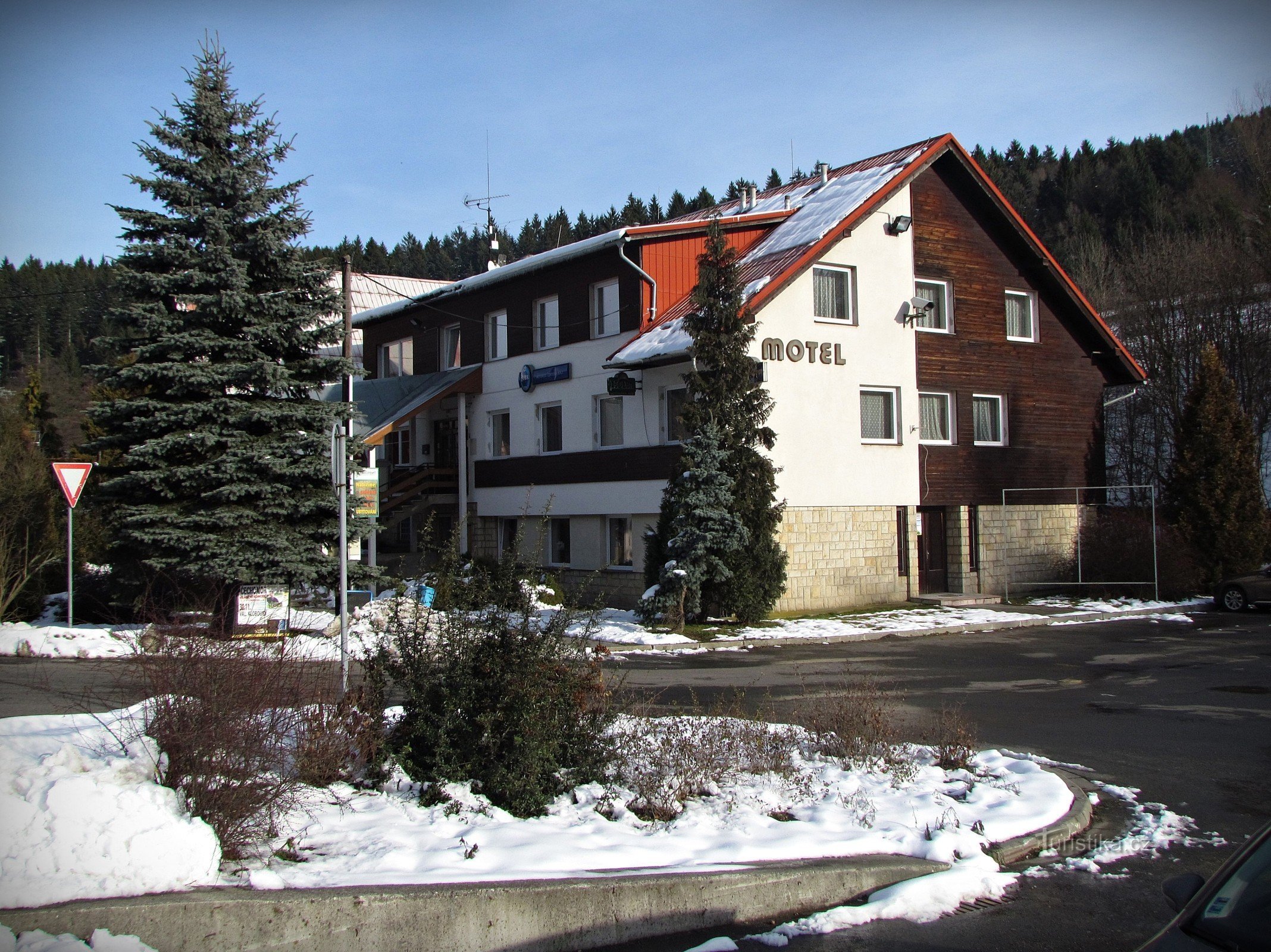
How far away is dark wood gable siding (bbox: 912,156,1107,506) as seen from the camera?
26.4m

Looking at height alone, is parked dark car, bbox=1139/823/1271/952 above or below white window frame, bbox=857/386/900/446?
below

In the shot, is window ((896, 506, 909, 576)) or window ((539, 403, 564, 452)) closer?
window ((896, 506, 909, 576))

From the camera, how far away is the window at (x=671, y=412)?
23.9 meters

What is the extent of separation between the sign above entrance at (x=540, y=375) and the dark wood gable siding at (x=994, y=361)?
30.1 ft

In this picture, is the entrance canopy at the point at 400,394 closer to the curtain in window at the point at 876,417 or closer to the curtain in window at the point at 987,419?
the curtain in window at the point at 876,417

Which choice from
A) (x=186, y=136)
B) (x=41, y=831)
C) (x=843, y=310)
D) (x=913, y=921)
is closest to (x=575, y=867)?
(x=913, y=921)

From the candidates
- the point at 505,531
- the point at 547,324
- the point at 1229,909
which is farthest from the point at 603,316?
the point at 1229,909

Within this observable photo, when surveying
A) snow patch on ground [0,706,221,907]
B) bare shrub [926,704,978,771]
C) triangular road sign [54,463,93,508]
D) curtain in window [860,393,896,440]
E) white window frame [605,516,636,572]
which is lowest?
bare shrub [926,704,978,771]

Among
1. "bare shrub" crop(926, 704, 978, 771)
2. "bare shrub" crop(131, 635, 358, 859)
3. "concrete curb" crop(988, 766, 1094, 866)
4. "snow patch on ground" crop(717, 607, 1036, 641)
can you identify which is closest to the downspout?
"snow patch on ground" crop(717, 607, 1036, 641)

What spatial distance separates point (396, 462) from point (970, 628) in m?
21.4

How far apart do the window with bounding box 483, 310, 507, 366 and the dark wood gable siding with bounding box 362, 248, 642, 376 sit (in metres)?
0.15

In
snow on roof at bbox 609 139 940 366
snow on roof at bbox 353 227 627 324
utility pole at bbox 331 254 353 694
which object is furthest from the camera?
snow on roof at bbox 353 227 627 324

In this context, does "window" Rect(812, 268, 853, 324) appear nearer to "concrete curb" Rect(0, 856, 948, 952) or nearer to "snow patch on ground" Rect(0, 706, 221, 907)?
"concrete curb" Rect(0, 856, 948, 952)

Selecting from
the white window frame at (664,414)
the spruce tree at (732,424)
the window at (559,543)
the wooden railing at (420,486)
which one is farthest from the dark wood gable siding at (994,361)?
the wooden railing at (420,486)
